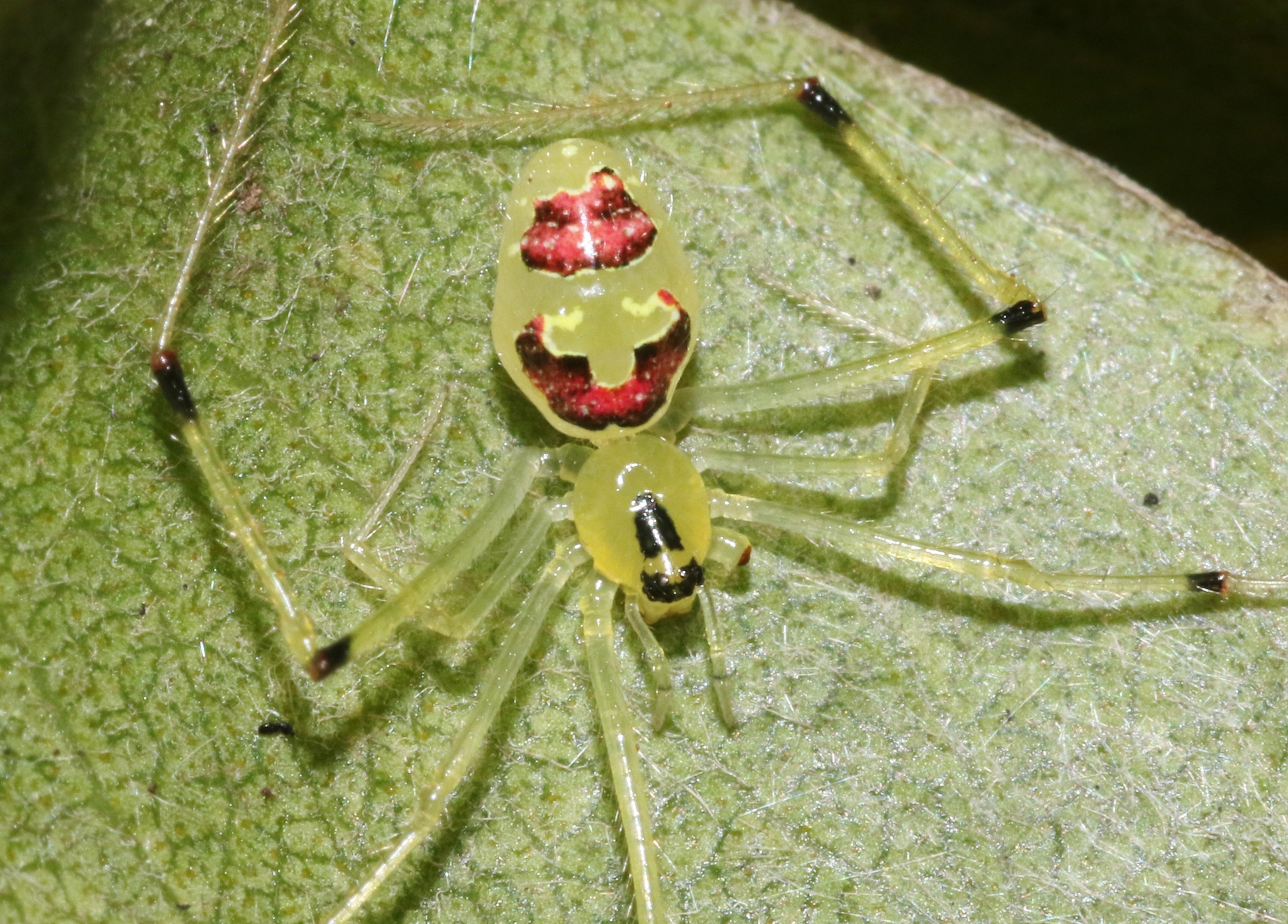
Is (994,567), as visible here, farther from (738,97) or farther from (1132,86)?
(1132,86)

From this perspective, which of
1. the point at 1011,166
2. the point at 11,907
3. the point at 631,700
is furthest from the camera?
the point at 1011,166

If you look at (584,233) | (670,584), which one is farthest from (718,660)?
(584,233)

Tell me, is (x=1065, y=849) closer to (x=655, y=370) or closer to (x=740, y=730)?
(x=740, y=730)

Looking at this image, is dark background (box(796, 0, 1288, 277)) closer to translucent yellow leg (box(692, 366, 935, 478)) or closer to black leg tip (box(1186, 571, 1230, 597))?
black leg tip (box(1186, 571, 1230, 597))

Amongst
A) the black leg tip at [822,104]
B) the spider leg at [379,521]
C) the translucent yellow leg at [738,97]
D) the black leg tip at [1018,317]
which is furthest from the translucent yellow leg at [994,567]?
the black leg tip at [822,104]

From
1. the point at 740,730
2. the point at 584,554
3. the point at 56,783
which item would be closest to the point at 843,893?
the point at 740,730

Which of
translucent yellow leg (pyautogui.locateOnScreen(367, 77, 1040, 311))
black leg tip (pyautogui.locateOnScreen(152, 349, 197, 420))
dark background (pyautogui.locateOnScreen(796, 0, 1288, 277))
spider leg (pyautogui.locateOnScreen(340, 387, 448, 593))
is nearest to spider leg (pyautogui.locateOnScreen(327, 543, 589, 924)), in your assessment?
spider leg (pyautogui.locateOnScreen(340, 387, 448, 593))
